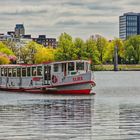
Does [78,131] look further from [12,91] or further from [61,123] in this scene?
[12,91]

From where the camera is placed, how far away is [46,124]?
1534 inches

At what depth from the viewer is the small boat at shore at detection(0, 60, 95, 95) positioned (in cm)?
8112

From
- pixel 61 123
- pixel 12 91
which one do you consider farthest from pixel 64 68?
pixel 61 123

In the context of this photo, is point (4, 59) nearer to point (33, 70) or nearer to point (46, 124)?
point (33, 70)

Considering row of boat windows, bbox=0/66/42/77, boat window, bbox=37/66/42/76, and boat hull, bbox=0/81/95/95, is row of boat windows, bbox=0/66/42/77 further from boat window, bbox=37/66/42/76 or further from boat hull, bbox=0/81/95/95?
boat hull, bbox=0/81/95/95

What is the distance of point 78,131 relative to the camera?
35.2m

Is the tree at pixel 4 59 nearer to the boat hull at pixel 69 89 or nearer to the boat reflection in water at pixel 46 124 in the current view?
the boat hull at pixel 69 89

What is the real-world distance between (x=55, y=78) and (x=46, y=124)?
4439 cm

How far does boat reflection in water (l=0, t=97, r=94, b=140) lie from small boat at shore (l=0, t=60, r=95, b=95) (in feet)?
97.2

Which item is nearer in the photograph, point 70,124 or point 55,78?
point 70,124

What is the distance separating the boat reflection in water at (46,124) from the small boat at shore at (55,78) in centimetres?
2963

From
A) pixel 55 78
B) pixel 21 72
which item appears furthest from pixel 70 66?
pixel 21 72

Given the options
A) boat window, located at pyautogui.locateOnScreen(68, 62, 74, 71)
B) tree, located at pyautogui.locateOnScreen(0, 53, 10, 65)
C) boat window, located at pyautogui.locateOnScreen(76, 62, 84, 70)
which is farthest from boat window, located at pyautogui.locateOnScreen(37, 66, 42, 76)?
tree, located at pyautogui.locateOnScreen(0, 53, 10, 65)

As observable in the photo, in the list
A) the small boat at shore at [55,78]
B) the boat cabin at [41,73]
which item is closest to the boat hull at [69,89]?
the small boat at shore at [55,78]
